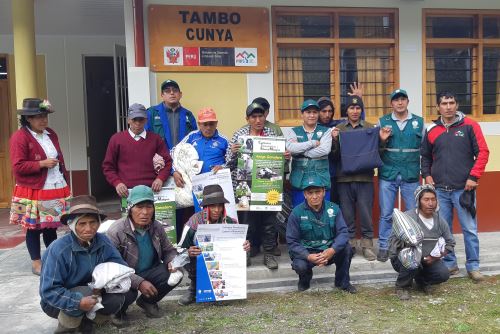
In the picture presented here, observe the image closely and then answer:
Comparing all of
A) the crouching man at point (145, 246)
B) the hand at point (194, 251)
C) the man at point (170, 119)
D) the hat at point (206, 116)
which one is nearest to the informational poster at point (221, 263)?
the hand at point (194, 251)

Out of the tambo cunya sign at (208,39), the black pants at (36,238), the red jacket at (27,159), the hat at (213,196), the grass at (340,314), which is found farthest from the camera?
the tambo cunya sign at (208,39)

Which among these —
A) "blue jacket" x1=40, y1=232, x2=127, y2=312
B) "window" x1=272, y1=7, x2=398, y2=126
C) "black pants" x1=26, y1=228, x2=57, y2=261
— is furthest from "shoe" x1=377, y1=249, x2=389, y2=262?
"black pants" x1=26, y1=228, x2=57, y2=261

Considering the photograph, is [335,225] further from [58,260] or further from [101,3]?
[101,3]

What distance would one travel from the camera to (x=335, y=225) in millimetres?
4746

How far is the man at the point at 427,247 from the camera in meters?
4.59

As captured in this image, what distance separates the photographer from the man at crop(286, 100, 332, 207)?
203 inches

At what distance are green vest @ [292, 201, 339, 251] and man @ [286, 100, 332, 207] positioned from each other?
442 millimetres

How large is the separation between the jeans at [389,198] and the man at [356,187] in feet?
0.43

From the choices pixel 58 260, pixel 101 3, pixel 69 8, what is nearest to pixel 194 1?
pixel 101 3

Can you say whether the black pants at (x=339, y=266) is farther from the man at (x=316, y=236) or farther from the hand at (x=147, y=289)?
the hand at (x=147, y=289)

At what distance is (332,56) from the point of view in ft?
21.5

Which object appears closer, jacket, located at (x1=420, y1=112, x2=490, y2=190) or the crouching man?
the crouching man

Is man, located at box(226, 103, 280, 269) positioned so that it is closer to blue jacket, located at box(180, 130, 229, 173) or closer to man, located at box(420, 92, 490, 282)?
blue jacket, located at box(180, 130, 229, 173)

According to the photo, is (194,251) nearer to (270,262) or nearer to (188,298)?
(188,298)
